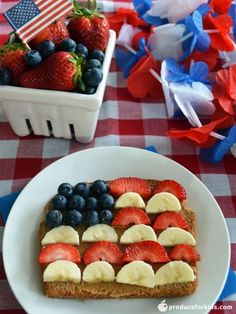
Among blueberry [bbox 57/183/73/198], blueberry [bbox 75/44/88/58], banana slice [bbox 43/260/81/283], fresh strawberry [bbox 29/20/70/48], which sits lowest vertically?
banana slice [bbox 43/260/81/283]

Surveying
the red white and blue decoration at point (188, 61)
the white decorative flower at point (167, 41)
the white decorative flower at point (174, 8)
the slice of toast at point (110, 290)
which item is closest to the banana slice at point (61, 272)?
the slice of toast at point (110, 290)

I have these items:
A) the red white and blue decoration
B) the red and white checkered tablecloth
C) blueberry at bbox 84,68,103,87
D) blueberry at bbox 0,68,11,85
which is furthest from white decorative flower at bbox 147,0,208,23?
blueberry at bbox 0,68,11,85

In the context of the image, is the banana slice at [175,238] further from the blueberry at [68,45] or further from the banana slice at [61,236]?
the blueberry at [68,45]

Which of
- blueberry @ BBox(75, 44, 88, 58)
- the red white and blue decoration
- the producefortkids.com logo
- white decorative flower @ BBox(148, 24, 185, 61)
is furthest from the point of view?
white decorative flower @ BBox(148, 24, 185, 61)

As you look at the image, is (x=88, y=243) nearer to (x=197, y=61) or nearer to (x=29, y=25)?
(x=29, y=25)

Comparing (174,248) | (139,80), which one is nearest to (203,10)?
(139,80)

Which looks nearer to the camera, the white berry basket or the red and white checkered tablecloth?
the white berry basket

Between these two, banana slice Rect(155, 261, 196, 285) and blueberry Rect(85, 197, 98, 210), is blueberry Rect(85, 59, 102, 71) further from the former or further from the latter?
banana slice Rect(155, 261, 196, 285)

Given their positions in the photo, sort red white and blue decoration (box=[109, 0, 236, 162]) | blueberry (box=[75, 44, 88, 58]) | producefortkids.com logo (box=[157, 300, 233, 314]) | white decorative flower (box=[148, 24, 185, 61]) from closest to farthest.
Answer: producefortkids.com logo (box=[157, 300, 233, 314]) < blueberry (box=[75, 44, 88, 58]) < red white and blue decoration (box=[109, 0, 236, 162]) < white decorative flower (box=[148, 24, 185, 61])
